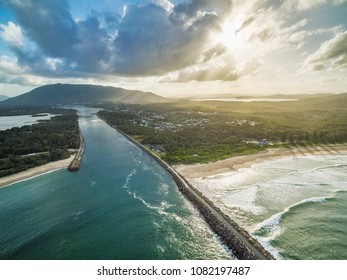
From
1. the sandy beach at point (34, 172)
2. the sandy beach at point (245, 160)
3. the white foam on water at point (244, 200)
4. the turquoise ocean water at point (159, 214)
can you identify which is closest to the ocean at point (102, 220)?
the turquoise ocean water at point (159, 214)

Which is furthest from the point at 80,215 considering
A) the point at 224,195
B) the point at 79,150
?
the point at 79,150

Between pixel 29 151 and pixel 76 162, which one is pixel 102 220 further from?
pixel 29 151

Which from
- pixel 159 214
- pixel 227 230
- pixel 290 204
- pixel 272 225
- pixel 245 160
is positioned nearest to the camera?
pixel 227 230

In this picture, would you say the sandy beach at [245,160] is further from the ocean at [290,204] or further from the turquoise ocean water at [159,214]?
the turquoise ocean water at [159,214]

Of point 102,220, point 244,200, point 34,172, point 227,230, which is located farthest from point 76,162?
point 227,230

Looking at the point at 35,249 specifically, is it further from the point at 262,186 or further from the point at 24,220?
the point at 262,186
